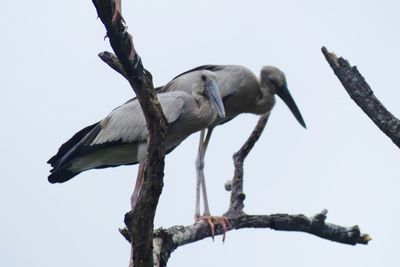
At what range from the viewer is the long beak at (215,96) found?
362 inches

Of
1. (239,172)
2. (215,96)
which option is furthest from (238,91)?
(239,172)

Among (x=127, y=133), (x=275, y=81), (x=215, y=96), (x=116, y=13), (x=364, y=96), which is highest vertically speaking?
(x=275, y=81)

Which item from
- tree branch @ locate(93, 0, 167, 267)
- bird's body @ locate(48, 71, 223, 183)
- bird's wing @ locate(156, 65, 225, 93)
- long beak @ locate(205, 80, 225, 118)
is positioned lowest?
tree branch @ locate(93, 0, 167, 267)

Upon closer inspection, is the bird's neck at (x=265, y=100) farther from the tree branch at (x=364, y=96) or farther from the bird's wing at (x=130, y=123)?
the tree branch at (x=364, y=96)

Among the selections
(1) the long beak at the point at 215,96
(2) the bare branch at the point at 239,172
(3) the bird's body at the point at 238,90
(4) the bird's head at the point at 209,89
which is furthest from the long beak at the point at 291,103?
(2) the bare branch at the point at 239,172

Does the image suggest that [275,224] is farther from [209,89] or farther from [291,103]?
[291,103]

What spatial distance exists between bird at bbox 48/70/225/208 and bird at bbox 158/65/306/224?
0.41m

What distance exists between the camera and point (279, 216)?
8133mm

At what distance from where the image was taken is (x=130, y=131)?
923cm

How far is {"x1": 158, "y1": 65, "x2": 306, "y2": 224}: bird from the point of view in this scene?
32.8 feet

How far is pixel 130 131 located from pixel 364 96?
3.31 meters

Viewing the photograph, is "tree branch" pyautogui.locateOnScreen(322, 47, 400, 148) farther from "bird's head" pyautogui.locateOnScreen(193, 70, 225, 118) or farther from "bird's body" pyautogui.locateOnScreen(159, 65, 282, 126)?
"bird's body" pyautogui.locateOnScreen(159, 65, 282, 126)

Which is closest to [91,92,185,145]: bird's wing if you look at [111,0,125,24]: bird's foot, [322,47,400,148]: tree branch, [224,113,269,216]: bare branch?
[224,113,269,216]: bare branch

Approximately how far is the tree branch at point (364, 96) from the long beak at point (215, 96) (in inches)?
106
